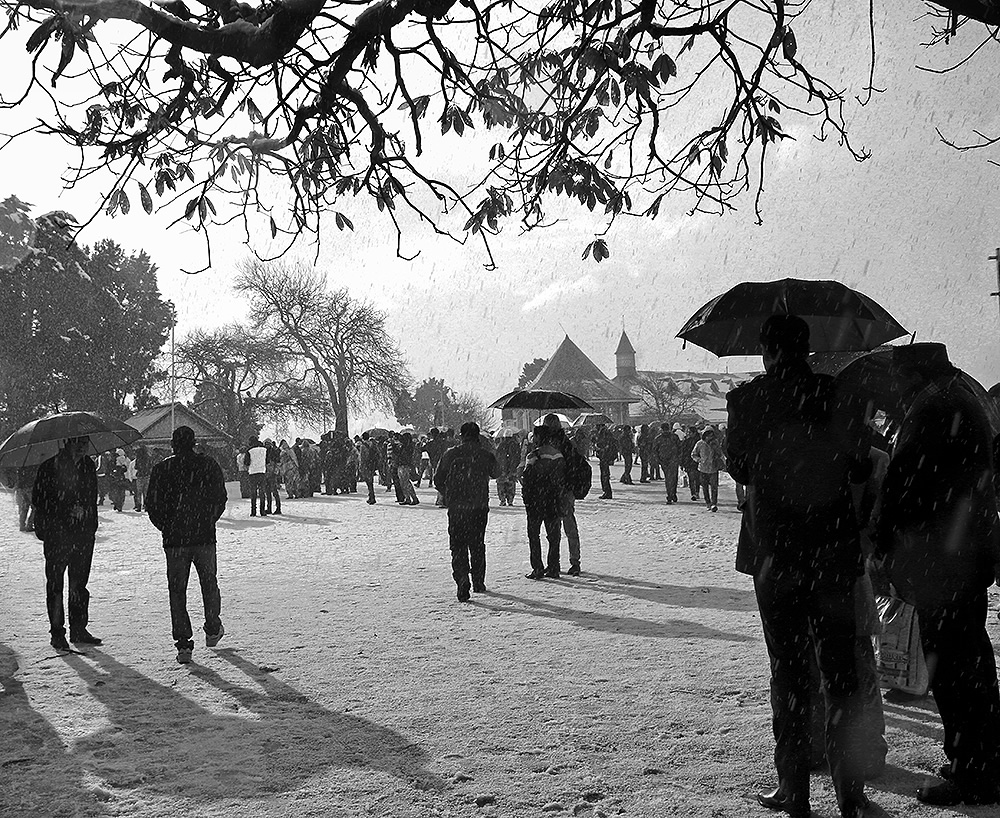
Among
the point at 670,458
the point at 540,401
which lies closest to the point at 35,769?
the point at 540,401

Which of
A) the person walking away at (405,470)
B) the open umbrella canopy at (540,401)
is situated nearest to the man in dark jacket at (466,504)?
the open umbrella canopy at (540,401)

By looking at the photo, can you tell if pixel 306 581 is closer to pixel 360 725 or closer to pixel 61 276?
pixel 360 725

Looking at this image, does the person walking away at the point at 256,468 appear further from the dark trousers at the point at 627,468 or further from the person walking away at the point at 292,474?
the dark trousers at the point at 627,468

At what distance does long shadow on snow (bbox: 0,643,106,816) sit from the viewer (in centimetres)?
393

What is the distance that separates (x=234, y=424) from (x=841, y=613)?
4399cm

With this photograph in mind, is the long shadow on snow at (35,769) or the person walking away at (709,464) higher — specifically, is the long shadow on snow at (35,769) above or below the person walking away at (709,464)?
below

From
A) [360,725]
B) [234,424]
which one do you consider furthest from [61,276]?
[360,725]

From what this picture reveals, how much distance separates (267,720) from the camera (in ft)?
16.9

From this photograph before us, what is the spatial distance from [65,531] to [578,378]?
79.8 meters

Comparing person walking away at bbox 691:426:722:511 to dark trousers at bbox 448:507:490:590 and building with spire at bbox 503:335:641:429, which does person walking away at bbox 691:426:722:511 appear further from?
building with spire at bbox 503:335:641:429

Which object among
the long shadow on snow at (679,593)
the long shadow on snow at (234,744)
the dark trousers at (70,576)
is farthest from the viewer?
the long shadow on snow at (679,593)

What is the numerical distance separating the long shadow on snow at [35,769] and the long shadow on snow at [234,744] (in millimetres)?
130

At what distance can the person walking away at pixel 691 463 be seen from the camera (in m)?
20.8

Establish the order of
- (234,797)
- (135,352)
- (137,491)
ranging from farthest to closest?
(135,352), (137,491), (234,797)
